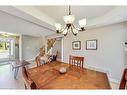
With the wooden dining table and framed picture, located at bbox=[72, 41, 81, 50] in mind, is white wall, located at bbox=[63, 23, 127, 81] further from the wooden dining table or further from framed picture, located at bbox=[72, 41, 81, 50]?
the wooden dining table

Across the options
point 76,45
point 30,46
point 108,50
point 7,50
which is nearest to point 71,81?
point 108,50

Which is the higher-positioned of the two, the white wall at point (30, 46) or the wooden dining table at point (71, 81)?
the white wall at point (30, 46)

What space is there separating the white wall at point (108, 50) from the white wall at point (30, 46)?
155 inches

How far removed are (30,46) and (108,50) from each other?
19.9 feet

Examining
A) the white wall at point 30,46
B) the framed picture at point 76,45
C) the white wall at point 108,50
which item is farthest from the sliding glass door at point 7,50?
the white wall at point 108,50

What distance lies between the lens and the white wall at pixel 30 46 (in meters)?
7.16

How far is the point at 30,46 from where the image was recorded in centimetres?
768

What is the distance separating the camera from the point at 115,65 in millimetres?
3170


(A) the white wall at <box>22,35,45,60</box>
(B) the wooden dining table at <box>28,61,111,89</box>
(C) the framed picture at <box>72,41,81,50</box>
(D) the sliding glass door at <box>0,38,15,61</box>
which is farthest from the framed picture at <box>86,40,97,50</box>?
(D) the sliding glass door at <box>0,38,15,61</box>

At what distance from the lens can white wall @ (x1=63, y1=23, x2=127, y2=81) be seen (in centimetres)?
304

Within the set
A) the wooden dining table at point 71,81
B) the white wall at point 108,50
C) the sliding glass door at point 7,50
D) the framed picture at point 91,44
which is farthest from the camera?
the sliding glass door at point 7,50

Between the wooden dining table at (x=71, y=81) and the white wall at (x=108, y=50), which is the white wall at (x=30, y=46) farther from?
the wooden dining table at (x=71, y=81)
